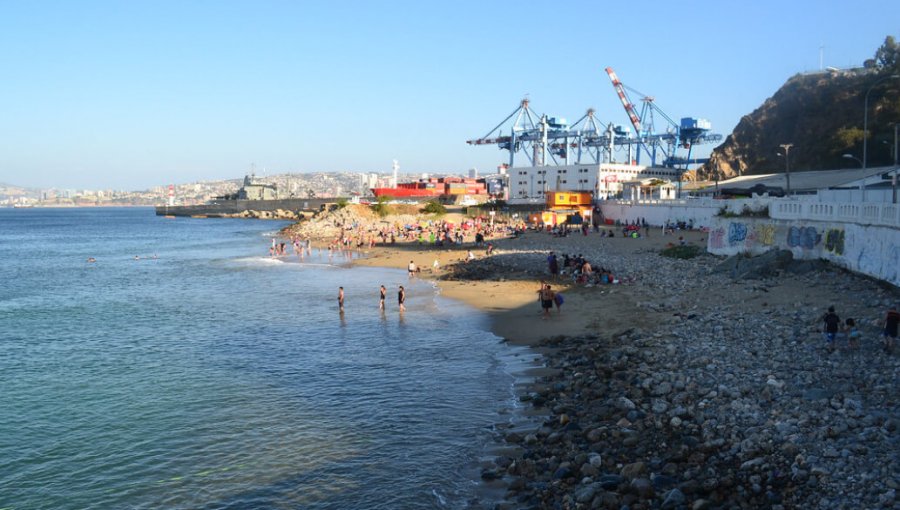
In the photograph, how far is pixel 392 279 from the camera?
36.6 metres

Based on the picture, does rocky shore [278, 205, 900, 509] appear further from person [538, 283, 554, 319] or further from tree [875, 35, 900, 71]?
tree [875, 35, 900, 71]

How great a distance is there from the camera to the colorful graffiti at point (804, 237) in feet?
79.0

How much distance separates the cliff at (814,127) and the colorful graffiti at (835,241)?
2152 inches

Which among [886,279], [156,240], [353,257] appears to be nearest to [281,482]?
[886,279]

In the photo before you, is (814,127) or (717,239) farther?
(814,127)

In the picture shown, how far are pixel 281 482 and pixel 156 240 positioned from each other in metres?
75.9

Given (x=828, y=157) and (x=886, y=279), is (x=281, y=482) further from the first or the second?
(x=828, y=157)

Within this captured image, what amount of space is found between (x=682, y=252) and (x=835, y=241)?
12244 mm

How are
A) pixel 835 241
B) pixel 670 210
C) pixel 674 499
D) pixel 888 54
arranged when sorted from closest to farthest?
pixel 674 499
pixel 835 241
pixel 670 210
pixel 888 54

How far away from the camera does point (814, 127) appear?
88438 millimetres

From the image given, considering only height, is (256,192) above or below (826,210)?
above

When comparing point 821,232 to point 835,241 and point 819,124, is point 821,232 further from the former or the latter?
point 819,124

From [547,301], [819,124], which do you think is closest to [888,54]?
[819,124]

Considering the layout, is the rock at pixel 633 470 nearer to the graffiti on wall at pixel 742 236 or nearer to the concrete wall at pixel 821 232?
the concrete wall at pixel 821 232
